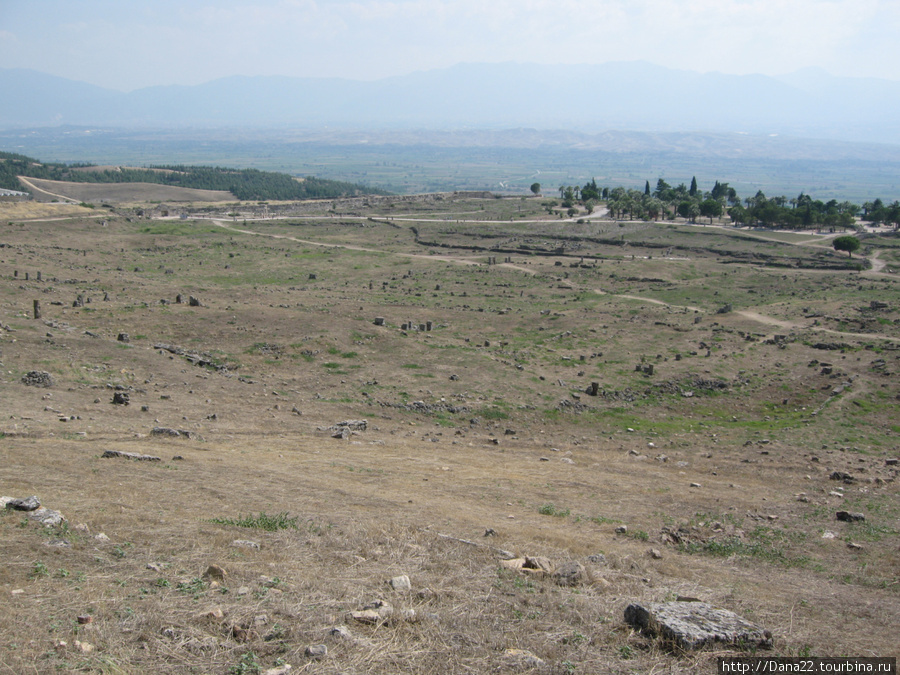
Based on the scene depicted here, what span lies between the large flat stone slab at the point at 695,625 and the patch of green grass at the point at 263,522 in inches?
295

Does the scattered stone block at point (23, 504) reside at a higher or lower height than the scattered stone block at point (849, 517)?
higher

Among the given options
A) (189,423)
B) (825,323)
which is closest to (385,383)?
(189,423)

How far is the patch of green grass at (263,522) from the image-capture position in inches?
531

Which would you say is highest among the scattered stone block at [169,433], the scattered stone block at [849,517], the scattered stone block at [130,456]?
the scattered stone block at [130,456]

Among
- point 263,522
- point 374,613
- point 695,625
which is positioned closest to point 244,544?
point 263,522

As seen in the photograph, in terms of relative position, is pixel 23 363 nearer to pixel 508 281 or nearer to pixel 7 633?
pixel 7 633

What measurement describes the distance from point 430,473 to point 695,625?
417 inches

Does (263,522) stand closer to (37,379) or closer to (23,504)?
(23,504)

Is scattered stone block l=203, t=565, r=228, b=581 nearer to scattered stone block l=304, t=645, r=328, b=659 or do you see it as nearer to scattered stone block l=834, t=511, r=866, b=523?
scattered stone block l=304, t=645, r=328, b=659

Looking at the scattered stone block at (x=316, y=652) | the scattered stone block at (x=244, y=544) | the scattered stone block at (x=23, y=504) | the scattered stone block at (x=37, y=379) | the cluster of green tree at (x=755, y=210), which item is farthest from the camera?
the cluster of green tree at (x=755, y=210)

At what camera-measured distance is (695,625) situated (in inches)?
393

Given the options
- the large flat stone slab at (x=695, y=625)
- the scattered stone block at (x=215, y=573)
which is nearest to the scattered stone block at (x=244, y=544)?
the scattered stone block at (x=215, y=573)

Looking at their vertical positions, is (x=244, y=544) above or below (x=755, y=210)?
below

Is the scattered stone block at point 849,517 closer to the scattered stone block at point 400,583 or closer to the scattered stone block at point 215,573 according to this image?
the scattered stone block at point 400,583
